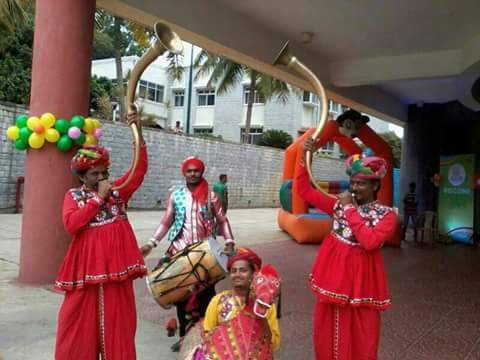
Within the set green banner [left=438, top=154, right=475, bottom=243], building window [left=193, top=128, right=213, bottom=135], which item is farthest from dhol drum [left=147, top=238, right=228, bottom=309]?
building window [left=193, top=128, right=213, bottom=135]

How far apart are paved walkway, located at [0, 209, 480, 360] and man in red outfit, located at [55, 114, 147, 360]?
926 millimetres

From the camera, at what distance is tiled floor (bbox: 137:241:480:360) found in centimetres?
426

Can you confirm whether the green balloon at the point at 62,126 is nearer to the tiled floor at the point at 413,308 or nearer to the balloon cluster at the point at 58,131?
the balloon cluster at the point at 58,131

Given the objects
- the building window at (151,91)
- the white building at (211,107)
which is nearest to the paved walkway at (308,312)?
the white building at (211,107)

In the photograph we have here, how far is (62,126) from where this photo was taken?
5734 millimetres

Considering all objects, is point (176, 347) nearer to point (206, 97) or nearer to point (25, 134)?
point (25, 134)

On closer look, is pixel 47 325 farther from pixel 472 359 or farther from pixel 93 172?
pixel 472 359

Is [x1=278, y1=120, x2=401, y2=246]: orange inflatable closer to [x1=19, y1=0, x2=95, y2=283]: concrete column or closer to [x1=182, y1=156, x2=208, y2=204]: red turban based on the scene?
[x1=19, y1=0, x2=95, y2=283]: concrete column

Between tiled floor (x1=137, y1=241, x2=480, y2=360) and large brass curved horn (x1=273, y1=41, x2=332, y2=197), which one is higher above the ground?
large brass curved horn (x1=273, y1=41, x2=332, y2=197)

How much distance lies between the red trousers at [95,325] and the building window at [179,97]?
100 feet

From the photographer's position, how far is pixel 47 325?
4531mm

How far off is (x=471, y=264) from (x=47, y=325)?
7.31 metres

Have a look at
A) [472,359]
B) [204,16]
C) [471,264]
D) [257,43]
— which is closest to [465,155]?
[471,264]

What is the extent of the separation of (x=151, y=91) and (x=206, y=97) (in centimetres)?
385
